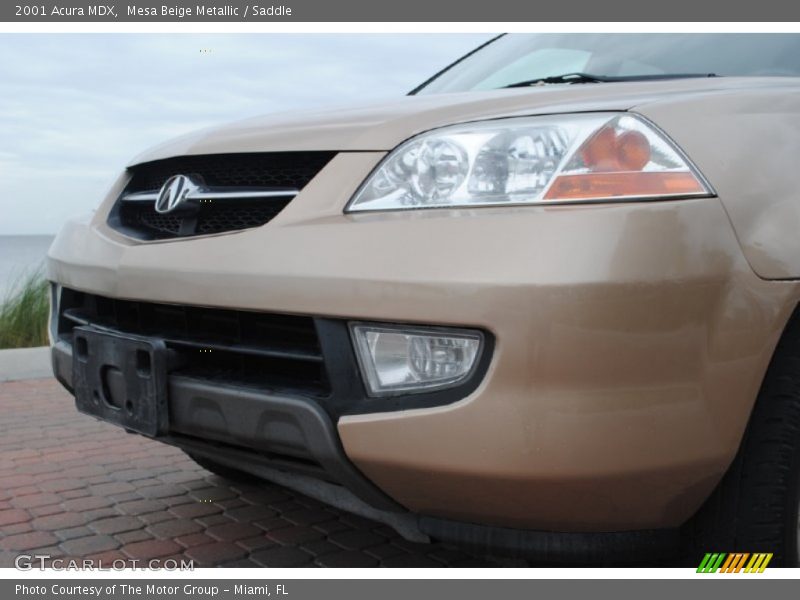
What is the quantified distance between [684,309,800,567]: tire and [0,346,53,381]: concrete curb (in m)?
4.92

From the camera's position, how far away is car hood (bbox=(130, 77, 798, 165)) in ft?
6.28

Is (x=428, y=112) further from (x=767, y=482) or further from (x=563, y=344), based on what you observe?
(x=767, y=482)

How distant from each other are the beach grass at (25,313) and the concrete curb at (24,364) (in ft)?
3.81

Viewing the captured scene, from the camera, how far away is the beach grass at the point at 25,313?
7027 mm

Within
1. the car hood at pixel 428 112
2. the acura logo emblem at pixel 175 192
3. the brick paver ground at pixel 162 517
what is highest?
the car hood at pixel 428 112

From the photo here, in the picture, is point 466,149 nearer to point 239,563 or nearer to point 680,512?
point 680,512

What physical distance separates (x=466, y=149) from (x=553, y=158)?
0.63ft

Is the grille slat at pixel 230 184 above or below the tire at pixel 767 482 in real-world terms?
above

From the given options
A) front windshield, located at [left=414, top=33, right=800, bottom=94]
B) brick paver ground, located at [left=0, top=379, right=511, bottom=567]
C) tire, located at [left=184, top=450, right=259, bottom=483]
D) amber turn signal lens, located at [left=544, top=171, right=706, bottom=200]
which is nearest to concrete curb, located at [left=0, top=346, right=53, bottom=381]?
brick paver ground, located at [left=0, top=379, right=511, bottom=567]

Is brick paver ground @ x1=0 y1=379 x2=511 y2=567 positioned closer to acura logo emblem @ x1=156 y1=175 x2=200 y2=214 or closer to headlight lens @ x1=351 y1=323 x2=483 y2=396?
headlight lens @ x1=351 y1=323 x2=483 y2=396

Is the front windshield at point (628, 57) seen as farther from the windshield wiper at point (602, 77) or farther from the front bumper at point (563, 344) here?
the front bumper at point (563, 344)

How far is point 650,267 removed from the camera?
1659 millimetres

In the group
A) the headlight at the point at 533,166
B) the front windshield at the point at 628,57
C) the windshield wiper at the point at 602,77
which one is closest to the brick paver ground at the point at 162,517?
the headlight at the point at 533,166

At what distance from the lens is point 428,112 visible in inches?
78.5
